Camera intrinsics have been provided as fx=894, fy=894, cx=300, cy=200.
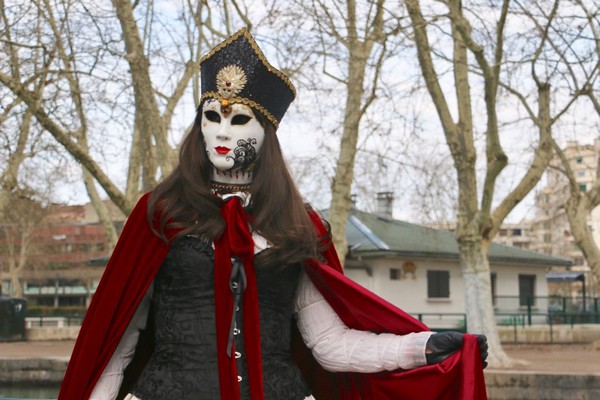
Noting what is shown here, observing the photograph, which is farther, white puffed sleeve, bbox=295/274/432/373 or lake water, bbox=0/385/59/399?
lake water, bbox=0/385/59/399

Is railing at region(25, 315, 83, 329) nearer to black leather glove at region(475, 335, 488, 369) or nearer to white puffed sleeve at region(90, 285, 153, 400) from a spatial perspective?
white puffed sleeve at region(90, 285, 153, 400)

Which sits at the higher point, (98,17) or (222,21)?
(222,21)

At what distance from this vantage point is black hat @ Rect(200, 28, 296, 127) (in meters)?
2.94

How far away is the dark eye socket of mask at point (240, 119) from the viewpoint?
116 inches

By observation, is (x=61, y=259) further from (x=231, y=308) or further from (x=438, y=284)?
(x=231, y=308)

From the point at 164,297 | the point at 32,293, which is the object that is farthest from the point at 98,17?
the point at 32,293

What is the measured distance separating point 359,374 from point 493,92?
1038 centimetres

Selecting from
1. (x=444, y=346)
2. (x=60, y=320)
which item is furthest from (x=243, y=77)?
(x=60, y=320)

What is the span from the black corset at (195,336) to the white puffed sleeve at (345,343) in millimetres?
167

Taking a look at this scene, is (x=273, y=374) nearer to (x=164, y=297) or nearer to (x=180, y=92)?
(x=164, y=297)

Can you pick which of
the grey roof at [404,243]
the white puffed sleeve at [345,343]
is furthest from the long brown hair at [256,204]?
the grey roof at [404,243]

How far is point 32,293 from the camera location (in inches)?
2372

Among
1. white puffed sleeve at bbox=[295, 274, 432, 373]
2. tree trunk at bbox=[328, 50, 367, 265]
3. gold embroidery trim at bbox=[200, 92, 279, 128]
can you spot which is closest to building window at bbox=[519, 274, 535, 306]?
tree trunk at bbox=[328, 50, 367, 265]

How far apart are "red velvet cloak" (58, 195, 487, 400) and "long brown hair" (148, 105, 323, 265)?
67mm
